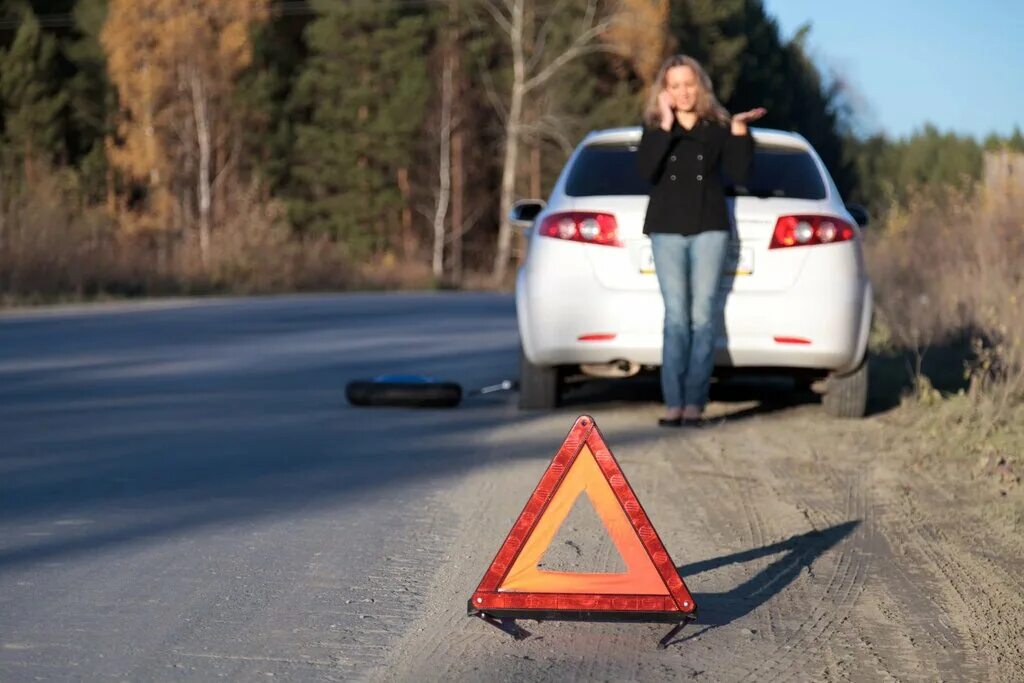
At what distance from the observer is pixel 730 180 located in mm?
8891

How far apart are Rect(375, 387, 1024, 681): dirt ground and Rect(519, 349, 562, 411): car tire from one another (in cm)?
71

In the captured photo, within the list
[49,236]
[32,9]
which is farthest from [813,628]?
[32,9]

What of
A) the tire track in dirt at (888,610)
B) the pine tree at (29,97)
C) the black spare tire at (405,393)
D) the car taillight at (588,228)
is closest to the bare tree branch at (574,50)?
the pine tree at (29,97)

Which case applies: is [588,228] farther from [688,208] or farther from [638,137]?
[638,137]

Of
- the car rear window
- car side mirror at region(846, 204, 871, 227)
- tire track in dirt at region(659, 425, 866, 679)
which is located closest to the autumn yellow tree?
car side mirror at region(846, 204, 871, 227)

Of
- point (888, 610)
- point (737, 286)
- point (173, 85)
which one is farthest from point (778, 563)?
point (173, 85)

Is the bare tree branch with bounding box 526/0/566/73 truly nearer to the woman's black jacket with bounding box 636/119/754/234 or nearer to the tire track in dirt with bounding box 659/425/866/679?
the woman's black jacket with bounding box 636/119/754/234

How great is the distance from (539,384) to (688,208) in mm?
1543

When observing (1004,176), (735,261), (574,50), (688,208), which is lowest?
(735,261)

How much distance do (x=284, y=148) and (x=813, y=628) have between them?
5712 centimetres

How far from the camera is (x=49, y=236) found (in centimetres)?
2692

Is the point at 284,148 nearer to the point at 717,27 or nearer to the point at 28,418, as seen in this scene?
the point at 717,27

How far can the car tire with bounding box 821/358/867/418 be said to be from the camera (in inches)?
352

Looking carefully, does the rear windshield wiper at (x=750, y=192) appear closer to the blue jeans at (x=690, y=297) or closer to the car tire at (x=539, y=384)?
the blue jeans at (x=690, y=297)
